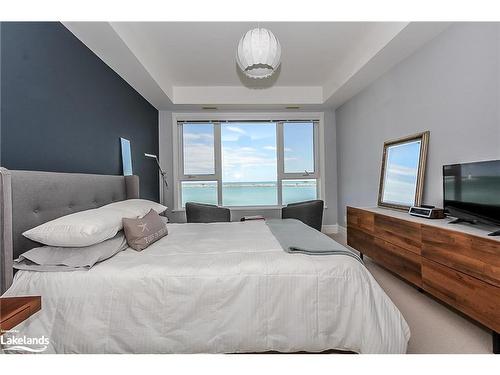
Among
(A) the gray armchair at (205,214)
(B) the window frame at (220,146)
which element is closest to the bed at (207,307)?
(A) the gray armchair at (205,214)

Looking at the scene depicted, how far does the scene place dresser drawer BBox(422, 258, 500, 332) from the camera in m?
1.50

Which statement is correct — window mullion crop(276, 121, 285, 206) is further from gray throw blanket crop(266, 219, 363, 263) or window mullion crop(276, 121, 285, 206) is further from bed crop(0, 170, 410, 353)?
bed crop(0, 170, 410, 353)

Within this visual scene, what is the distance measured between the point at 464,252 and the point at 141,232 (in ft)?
7.21

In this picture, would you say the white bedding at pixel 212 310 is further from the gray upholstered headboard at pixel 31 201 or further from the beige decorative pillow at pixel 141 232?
the beige decorative pillow at pixel 141 232

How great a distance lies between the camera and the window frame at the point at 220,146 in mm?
4828

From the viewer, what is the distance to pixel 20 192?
149 cm

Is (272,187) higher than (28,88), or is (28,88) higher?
(28,88)

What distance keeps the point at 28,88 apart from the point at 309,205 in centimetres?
329

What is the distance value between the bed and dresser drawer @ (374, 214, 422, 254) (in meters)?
1.01

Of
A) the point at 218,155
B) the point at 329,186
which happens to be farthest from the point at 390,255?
the point at 218,155

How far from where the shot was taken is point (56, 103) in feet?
6.59
